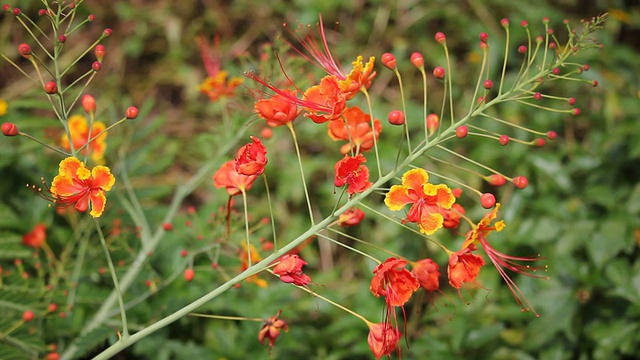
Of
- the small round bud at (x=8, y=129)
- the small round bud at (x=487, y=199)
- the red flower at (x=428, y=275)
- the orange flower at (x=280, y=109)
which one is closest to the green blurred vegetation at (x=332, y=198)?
the red flower at (x=428, y=275)

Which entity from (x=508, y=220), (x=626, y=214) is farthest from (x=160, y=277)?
(x=626, y=214)

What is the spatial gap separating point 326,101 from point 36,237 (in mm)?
1614

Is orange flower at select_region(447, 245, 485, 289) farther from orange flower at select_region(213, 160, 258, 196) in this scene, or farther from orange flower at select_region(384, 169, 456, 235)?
orange flower at select_region(213, 160, 258, 196)

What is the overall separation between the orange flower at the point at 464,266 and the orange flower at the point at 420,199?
0.13 m

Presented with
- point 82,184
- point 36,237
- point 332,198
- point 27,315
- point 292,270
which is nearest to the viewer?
point 292,270

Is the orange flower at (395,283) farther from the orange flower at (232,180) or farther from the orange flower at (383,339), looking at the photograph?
the orange flower at (232,180)

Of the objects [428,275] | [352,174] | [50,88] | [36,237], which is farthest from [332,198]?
[50,88]

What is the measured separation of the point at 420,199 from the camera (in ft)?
5.43

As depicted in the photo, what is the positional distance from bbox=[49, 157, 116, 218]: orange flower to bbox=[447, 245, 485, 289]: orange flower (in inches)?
37.6

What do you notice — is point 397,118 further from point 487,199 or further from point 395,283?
point 395,283

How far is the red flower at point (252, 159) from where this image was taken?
5.49 ft

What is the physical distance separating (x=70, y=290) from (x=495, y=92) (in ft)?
8.57

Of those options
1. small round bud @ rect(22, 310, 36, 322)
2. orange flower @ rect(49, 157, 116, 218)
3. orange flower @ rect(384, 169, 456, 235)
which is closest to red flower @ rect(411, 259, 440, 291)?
orange flower @ rect(384, 169, 456, 235)

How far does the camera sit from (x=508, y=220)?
3.10 metres
